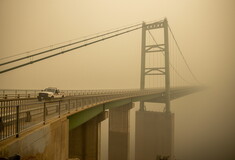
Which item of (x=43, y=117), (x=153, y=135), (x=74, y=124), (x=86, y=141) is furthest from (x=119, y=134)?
(x=43, y=117)

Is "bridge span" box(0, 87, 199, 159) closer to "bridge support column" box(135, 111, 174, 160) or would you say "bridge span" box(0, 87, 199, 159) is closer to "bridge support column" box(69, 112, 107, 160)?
"bridge support column" box(69, 112, 107, 160)

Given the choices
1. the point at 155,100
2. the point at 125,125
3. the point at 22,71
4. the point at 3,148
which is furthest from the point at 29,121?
the point at 22,71

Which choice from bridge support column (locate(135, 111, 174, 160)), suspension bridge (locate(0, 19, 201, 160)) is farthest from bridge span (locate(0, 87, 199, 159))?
bridge support column (locate(135, 111, 174, 160))

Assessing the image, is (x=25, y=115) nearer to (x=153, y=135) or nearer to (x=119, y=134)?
(x=119, y=134)

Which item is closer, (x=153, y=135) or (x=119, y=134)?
(x=119, y=134)

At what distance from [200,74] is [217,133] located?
13071 cm

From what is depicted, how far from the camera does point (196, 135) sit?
204 feet

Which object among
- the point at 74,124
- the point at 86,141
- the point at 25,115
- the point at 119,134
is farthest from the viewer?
the point at 119,134

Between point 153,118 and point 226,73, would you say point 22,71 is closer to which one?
point 153,118

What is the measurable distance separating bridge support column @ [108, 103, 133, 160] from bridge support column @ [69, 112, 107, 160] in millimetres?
8373

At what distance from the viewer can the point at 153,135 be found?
3497cm

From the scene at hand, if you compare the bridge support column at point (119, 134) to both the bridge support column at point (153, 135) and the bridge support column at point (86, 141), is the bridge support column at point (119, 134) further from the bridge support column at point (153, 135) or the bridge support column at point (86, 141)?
the bridge support column at point (153, 135)

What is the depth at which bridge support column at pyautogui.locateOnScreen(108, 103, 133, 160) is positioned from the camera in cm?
2484

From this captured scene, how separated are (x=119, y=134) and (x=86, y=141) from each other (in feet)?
28.9
